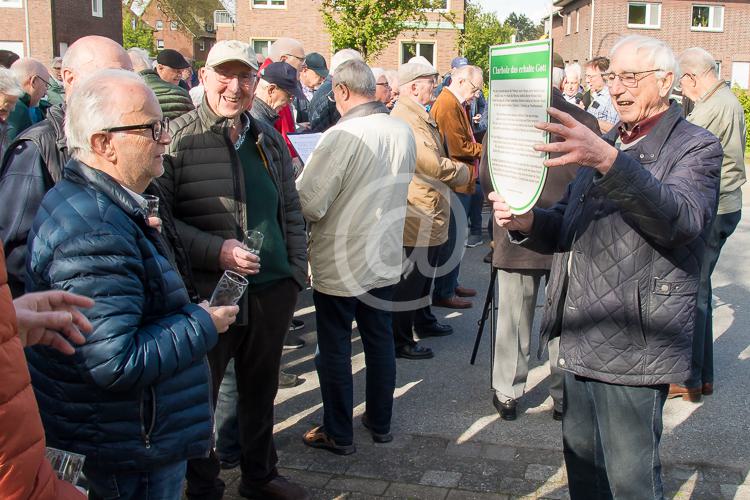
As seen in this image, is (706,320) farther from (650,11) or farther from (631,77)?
(650,11)

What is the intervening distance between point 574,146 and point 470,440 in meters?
2.61

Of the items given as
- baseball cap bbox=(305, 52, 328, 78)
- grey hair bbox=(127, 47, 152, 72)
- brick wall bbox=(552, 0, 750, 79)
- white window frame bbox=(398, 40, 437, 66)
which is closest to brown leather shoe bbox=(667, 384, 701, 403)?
grey hair bbox=(127, 47, 152, 72)

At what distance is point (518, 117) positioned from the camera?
2.78m

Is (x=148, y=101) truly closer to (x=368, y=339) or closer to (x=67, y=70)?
(x=67, y=70)

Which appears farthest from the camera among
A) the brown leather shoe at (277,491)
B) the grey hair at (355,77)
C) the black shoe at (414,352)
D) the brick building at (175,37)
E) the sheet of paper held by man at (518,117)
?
the brick building at (175,37)

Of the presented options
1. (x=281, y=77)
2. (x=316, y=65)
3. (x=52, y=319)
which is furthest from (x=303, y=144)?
(x=316, y=65)

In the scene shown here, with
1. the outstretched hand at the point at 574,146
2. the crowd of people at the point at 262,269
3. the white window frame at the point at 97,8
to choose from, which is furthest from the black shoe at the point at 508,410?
the white window frame at the point at 97,8

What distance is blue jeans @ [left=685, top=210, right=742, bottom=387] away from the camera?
5.17 m

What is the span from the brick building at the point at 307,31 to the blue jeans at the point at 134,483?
114 feet

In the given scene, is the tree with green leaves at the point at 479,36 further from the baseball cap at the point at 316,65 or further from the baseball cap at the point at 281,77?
the baseball cap at the point at 281,77

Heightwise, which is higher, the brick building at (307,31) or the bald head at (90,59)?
the brick building at (307,31)

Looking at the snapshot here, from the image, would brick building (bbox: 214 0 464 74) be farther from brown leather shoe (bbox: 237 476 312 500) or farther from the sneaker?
brown leather shoe (bbox: 237 476 312 500)

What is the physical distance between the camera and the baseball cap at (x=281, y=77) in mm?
4926

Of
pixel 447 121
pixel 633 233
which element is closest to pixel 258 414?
pixel 633 233
